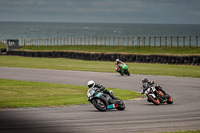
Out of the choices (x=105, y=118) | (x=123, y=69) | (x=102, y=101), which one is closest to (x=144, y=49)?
(x=123, y=69)

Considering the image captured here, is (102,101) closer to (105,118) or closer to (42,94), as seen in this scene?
(105,118)

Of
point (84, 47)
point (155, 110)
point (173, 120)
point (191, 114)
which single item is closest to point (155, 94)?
point (155, 110)

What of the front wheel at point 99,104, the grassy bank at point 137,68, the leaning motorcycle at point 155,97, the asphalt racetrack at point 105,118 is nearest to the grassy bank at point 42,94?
the asphalt racetrack at point 105,118

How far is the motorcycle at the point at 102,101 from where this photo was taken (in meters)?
14.3

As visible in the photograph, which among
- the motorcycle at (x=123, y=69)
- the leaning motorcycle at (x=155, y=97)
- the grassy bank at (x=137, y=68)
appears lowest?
the grassy bank at (x=137, y=68)

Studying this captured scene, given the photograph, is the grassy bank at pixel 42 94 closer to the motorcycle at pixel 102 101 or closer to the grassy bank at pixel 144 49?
the motorcycle at pixel 102 101

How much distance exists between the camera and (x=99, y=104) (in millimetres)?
14422

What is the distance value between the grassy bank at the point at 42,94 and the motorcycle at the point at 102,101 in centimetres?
263

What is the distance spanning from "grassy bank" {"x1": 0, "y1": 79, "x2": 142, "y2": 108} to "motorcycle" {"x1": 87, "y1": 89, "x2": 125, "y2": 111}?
103 inches

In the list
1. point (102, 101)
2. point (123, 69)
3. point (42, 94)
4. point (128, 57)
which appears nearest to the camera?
point (102, 101)

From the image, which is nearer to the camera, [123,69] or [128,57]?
[123,69]

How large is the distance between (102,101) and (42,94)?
6611 millimetres

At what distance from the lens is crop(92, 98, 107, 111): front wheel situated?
46.9 ft

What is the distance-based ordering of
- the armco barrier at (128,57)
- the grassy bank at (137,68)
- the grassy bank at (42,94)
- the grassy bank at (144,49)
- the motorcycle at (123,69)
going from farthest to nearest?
the grassy bank at (144,49)
the armco barrier at (128,57)
the grassy bank at (137,68)
the motorcycle at (123,69)
the grassy bank at (42,94)
